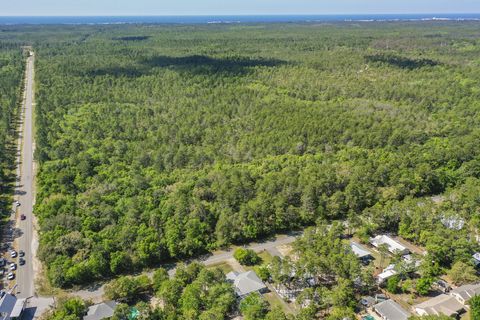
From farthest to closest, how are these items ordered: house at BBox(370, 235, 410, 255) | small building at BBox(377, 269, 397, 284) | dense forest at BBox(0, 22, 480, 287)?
dense forest at BBox(0, 22, 480, 287) → house at BBox(370, 235, 410, 255) → small building at BBox(377, 269, 397, 284)

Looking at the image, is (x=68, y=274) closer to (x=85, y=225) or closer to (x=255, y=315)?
(x=85, y=225)

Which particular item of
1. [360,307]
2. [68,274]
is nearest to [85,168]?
[68,274]

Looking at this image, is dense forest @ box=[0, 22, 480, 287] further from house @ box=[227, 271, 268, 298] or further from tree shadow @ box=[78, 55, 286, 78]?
tree shadow @ box=[78, 55, 286, 78]

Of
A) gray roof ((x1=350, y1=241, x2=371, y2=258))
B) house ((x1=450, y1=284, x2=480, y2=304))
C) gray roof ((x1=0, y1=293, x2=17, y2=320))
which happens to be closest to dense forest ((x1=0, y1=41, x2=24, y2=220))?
gray roof ((x1=0, y1=293, x2=17, y2=320))

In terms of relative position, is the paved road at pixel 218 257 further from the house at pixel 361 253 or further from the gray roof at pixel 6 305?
the house at pixel 361 253

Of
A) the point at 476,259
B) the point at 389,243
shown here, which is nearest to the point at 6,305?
the point at 389,243

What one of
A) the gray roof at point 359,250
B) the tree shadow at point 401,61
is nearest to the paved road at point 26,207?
the gray roof at point 359,250
